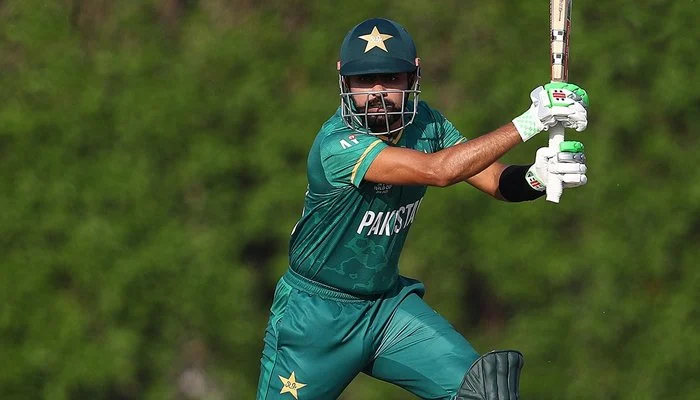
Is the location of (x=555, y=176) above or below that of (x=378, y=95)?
below

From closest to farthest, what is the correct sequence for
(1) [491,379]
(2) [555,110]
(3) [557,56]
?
(2) [555,110] < (3) [557,56] < (1) [491,379]

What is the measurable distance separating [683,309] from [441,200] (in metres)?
1.68

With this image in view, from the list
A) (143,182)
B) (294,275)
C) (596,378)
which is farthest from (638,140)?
(294,275)

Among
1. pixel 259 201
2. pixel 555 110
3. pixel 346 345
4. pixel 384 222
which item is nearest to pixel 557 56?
pixel 555 110

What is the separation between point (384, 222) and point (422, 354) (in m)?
0.57

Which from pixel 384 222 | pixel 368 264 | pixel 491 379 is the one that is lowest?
pixel 491 379

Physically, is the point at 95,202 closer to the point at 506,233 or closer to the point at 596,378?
the point at 506,233

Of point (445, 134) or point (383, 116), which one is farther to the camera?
point (445, 134)

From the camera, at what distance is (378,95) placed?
589cm

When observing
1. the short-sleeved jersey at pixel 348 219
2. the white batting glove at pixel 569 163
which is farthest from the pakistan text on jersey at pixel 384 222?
the white batting glove at pixel 569 163

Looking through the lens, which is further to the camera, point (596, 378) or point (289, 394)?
point (596, 378)

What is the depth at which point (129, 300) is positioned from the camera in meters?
9.55

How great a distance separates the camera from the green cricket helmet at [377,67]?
5.89 metres

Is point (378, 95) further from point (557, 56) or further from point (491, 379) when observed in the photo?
point (491, 379)
